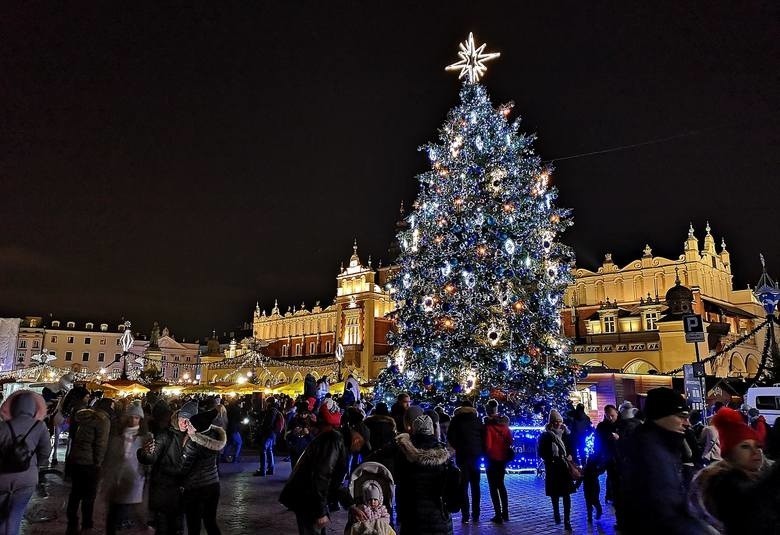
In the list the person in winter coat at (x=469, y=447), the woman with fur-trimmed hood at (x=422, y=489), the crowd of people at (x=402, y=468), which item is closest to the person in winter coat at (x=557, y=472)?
the crowd of people at (x=402, y=468)

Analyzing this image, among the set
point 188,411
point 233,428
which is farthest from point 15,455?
point 233,428

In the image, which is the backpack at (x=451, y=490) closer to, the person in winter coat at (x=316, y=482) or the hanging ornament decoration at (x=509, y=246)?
the person in winter coat at (x=316, y=482)

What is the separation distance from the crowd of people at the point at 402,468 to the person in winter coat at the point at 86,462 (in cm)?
1

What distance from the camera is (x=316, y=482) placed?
4723 millimetres

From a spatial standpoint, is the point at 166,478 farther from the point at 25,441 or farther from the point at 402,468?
the point at 402,468

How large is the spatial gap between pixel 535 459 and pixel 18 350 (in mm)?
92743

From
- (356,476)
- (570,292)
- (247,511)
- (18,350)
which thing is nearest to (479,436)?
(247,511)

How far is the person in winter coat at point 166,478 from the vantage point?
5.34 meters

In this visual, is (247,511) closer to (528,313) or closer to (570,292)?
(528,313)

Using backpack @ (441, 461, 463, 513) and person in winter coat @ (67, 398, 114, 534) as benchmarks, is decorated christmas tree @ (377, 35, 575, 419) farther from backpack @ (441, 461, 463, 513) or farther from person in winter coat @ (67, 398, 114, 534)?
backpack @ (441, 461, 463, 513)

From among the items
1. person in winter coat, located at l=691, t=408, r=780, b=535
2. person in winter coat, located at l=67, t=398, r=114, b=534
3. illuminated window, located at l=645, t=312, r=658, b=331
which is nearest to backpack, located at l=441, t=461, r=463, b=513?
person in winter coat, located at l=691, t=408, r=780, b=535

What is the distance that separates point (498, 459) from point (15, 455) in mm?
6379

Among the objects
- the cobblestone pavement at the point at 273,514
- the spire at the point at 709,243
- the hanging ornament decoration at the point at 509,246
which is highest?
the spire at the point at 709,243

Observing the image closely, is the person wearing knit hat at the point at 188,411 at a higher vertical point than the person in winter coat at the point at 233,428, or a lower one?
higher
